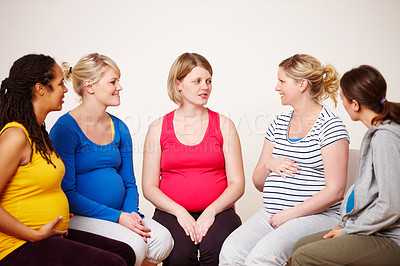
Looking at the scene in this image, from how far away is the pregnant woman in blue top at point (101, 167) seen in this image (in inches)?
82.7

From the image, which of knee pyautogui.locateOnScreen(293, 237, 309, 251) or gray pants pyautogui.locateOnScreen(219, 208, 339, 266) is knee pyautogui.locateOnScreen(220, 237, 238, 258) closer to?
gray pants pyautogui.locateOnScreen(219, 208, 339, 266)

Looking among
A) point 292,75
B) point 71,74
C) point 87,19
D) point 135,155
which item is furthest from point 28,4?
point 292,75

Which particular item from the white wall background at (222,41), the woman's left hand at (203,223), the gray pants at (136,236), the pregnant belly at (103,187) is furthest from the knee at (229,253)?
the white wall background at (222,41)

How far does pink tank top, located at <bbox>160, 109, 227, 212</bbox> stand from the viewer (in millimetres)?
2385

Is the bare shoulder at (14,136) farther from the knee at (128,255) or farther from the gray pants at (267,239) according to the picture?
the gray pants at (267,239)

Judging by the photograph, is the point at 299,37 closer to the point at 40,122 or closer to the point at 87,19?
the point at 87,19

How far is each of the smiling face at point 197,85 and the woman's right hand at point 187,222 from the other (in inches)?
25.6

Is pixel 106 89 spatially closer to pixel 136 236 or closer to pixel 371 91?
pixel 136 236

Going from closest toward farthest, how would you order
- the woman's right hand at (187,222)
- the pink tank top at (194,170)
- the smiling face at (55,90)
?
the smiling face at (55,90), the woman's right hand at (187,222), the pink tank top at (194,170)

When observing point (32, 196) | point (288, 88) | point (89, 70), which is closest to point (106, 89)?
point (89, 70)

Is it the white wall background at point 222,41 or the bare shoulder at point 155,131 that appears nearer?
the bare shoulder at point 155,131

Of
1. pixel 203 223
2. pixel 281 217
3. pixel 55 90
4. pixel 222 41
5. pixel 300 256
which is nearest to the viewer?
pixel 300 256

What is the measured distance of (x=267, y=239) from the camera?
1963 millimetres

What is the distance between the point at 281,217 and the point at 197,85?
2.90 ft
